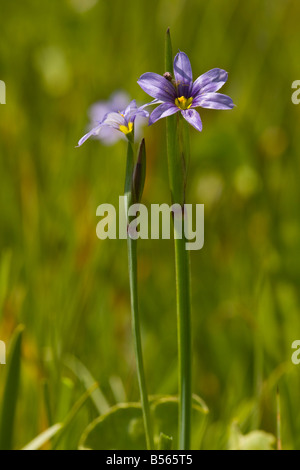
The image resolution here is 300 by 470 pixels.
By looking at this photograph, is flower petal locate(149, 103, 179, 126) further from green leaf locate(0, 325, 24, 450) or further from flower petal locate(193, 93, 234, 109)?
green leaf locate(0, 325, 24, 450)

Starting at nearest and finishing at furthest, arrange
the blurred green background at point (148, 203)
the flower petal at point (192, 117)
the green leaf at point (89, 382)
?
the flower petal at point (192, 117) → the green leaf at point (89, 382) → the blurred green background at point (148, 203)

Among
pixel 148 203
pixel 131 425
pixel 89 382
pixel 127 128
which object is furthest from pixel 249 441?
pixel 148 203

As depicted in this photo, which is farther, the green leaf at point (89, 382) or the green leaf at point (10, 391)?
the green leaf at point (89, 382)

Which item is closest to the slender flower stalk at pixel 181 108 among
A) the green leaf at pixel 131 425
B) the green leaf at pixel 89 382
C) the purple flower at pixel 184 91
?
the purple flower at pixel 184 91

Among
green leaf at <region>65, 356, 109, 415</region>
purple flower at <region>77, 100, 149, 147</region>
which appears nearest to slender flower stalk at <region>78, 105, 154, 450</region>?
purple flower at <region>77, 100, 149, 147</region>

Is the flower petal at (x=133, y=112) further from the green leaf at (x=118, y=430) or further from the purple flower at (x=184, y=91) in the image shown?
the green leaf at (x=118, y=430)
